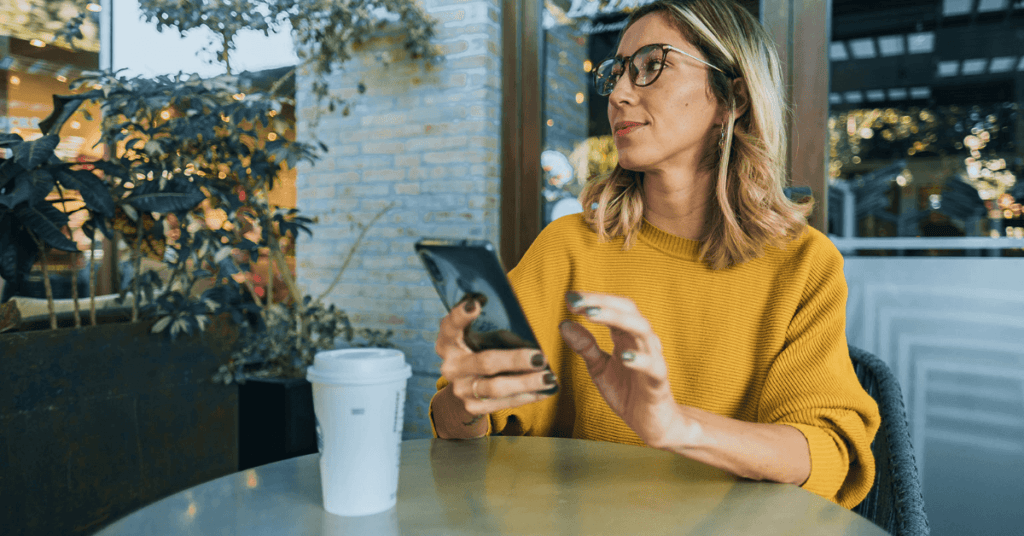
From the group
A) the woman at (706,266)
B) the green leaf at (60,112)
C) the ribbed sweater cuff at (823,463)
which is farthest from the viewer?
the green leaf at (60,112)

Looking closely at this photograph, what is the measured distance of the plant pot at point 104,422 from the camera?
6.07ft

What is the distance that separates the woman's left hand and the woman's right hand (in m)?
0.07

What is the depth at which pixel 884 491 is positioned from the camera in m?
1.09

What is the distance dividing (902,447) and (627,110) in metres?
0.77

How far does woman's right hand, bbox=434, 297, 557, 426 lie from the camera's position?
28.7 inches

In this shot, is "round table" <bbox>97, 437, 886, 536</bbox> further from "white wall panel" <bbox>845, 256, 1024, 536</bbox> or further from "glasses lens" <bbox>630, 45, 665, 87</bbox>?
Answer: "white wall panel" <bbox>845, 256, 1024, 536</bbox>

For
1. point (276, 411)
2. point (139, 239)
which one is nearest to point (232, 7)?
point (139, 239)

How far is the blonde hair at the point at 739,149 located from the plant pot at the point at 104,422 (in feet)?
5.69

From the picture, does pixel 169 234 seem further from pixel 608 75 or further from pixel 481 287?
pixel 481 287

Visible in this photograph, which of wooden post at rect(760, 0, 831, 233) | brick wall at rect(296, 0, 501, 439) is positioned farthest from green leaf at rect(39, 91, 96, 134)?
wooden post at rect(760, 0, 831, 233)

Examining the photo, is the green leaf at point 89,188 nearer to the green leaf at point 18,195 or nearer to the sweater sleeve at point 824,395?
the green leaf at point 18,195

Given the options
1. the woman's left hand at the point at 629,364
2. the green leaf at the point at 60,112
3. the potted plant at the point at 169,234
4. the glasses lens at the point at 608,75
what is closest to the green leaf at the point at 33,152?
the potted plant at the point at 169,234

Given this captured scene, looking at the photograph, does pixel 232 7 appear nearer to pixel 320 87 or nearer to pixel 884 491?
pixel 320 87

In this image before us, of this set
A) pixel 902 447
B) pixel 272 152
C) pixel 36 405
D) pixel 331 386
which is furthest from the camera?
pixel 272 152
